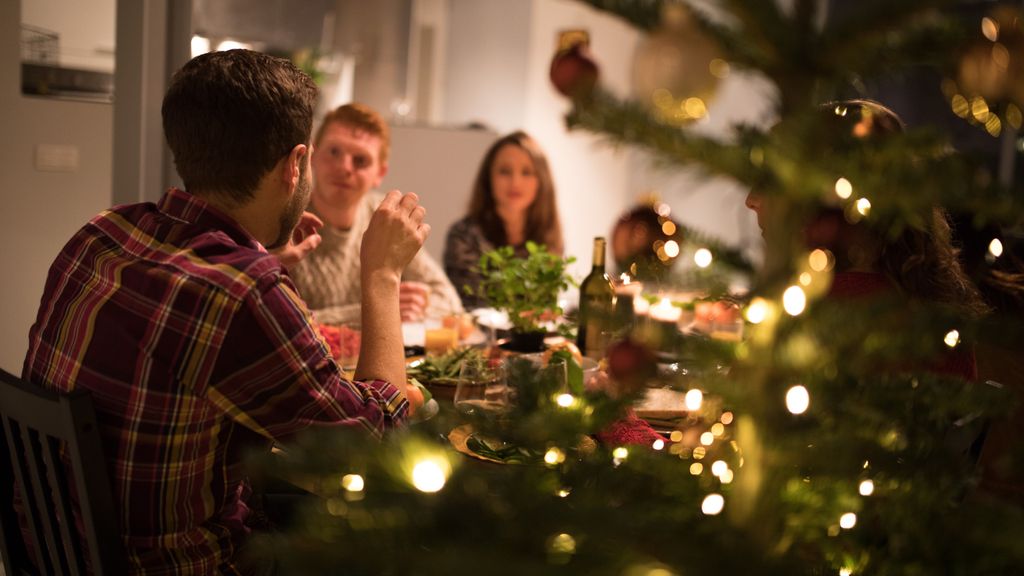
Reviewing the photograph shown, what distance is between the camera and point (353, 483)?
2.17ft

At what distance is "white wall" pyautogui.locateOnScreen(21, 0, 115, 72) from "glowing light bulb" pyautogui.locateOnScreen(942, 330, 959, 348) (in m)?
3.60

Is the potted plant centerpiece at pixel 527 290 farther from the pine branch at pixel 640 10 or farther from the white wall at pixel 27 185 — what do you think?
the white wall at pixel 27 185

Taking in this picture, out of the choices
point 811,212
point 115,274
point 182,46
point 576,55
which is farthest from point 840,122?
point 182,46

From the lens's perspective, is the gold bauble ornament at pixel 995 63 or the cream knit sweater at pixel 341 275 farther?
the cream knit sweater at pixel 341 275

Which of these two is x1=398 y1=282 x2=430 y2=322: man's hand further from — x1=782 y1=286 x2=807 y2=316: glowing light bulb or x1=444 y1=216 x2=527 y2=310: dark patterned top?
x1=782 y1=286 x2=807 y2=316: glowing light bulb

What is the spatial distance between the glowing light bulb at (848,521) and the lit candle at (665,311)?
1598mm

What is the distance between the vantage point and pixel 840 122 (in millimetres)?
561

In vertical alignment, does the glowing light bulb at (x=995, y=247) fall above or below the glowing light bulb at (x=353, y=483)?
above

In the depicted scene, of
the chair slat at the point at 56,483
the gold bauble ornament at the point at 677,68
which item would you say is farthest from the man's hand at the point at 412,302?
the gold bauble ornament at the point at 677,68

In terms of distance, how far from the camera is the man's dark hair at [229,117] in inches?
52.3

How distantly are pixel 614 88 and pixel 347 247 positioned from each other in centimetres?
247

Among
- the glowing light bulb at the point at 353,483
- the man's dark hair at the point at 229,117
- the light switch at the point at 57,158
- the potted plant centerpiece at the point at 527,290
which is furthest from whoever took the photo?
the light switch at the point at 57,158

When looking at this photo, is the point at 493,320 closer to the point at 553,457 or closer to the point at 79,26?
the point at 553,457

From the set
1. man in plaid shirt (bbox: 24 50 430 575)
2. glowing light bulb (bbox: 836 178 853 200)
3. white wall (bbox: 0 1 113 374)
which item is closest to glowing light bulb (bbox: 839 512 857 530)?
glowing light bulb (bbox: 836 178 853 200)
